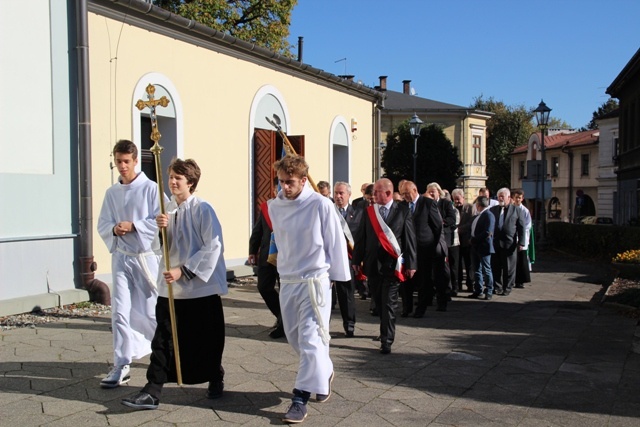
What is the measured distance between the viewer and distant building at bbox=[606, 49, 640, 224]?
30.0 m

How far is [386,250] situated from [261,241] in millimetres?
1634

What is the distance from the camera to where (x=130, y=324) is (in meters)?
5.93

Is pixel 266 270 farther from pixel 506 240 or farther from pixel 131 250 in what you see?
pixel 506 240

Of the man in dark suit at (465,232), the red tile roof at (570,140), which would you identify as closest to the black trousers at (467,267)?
Answer: the man in dark suit at (465,232)

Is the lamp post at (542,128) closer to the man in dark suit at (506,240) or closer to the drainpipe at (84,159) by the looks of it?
the man in dark suit at (506,240)

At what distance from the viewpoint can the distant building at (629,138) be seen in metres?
30.0

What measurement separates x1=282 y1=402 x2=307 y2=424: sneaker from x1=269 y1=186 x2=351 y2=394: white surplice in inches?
8.9

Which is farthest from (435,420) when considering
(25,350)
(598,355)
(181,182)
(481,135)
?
(481,135)

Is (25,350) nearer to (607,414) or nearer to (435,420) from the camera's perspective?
(435,420)

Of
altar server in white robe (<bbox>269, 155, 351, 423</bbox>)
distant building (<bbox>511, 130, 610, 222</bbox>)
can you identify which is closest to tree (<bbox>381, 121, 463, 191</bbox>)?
distant building (<bbox>511, 130, 610, 222</bbox>)

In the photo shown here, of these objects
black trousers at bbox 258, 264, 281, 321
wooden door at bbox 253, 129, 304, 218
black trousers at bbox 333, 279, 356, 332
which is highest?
wooden door at bbox 253, 129, 304, 218

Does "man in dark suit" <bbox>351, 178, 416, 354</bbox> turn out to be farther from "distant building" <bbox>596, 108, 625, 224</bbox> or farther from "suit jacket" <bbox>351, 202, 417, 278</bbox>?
"distant building" <bbox>596, 108, 625, 224</bbox>

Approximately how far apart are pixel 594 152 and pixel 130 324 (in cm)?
5627

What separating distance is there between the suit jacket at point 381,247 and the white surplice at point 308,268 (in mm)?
2059
